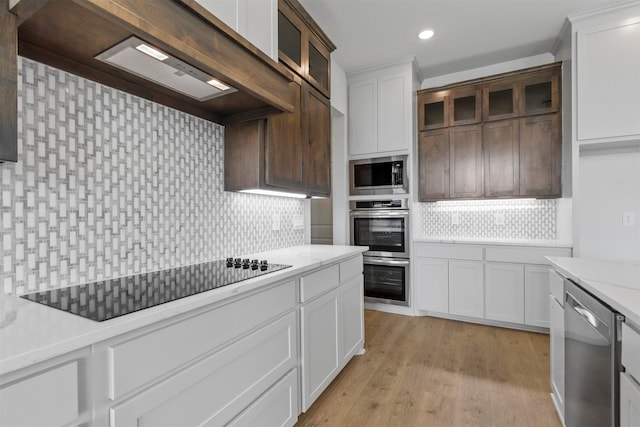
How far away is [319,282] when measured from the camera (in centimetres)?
187

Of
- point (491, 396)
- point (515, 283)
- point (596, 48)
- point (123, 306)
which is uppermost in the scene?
point (596, 48)

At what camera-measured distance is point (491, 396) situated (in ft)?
6.57

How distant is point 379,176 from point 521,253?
64.8 inches

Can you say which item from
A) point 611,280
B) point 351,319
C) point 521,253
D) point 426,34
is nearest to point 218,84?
point 351,319

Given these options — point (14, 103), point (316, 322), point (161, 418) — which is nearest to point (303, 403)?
point (316, 322)

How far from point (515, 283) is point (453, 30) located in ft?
8.32

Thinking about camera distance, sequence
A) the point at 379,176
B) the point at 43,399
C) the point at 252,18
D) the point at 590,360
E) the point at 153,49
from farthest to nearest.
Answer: the point at 379,176, the point at 252,18, the point at 590,360, the point at 153,49, the point at 43,399

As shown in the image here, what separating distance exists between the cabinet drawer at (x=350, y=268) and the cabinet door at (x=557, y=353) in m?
1.26

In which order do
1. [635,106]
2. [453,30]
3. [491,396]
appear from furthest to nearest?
[453,30] → [635,106] → [491,396]

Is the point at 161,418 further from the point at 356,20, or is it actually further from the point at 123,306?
the point at 356,20

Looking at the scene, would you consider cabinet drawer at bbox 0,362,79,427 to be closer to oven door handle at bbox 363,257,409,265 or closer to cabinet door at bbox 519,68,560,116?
oven door handle at bbox 363,257,409,265

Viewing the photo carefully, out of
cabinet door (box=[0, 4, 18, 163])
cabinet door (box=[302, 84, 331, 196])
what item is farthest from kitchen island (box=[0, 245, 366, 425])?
cabinet door (box=[302, 84, 331, 196])

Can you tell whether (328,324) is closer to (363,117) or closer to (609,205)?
(363,117)

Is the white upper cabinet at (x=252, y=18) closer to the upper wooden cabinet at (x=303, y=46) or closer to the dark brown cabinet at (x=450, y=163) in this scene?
the upper wooden cabinet at (x=303, y=46)
